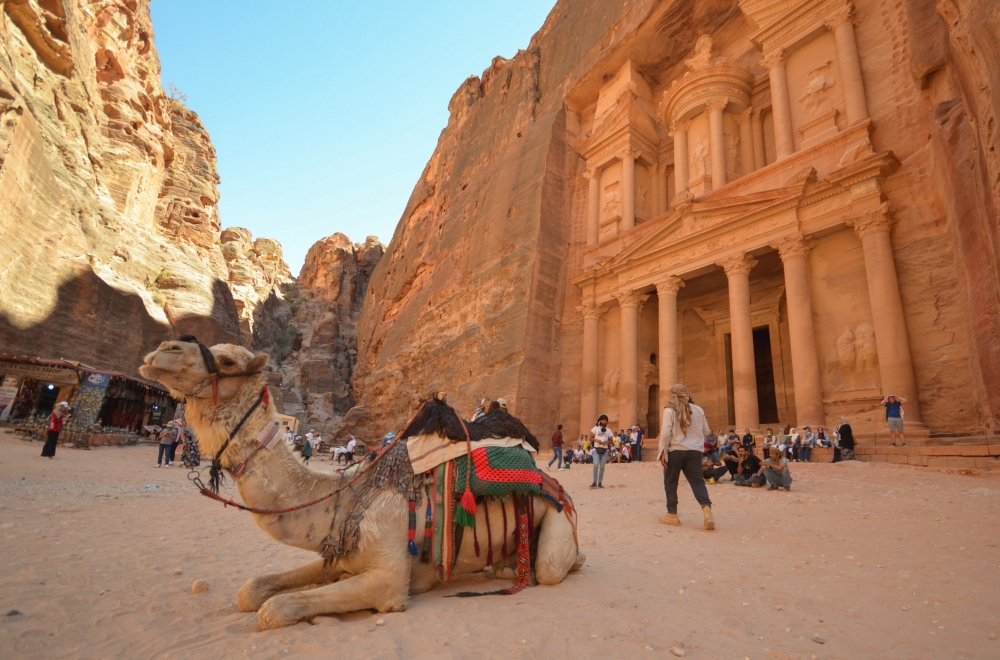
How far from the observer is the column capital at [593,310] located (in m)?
22.5

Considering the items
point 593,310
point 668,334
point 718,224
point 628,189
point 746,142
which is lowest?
point 668,334

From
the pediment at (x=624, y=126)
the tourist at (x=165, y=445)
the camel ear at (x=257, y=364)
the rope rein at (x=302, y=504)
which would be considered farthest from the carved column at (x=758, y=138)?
the tourist at (x=165, y=445)

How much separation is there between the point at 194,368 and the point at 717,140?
2226 cm

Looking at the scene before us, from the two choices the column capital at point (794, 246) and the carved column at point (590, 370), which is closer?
the column capital at point (794, 246)

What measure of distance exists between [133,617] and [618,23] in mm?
28904

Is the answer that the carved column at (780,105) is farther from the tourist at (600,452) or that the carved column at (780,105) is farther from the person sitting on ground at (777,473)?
the tourist at (600,452)

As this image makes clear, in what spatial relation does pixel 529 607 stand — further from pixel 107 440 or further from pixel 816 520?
pixel 107 440

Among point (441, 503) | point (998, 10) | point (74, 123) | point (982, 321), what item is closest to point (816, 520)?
point (441, 503)

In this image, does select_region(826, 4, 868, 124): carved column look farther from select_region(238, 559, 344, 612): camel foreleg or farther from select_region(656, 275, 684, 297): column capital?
select_region(238, 559, 344, 612): camel foreleg

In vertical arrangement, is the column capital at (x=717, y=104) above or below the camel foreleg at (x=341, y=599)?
above

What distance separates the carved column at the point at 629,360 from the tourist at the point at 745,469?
9.30 meters

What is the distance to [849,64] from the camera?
667 inches

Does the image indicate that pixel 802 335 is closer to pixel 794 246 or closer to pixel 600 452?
pixel 794 246

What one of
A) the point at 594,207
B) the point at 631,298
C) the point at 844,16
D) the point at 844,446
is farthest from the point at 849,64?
the point at 844,446
